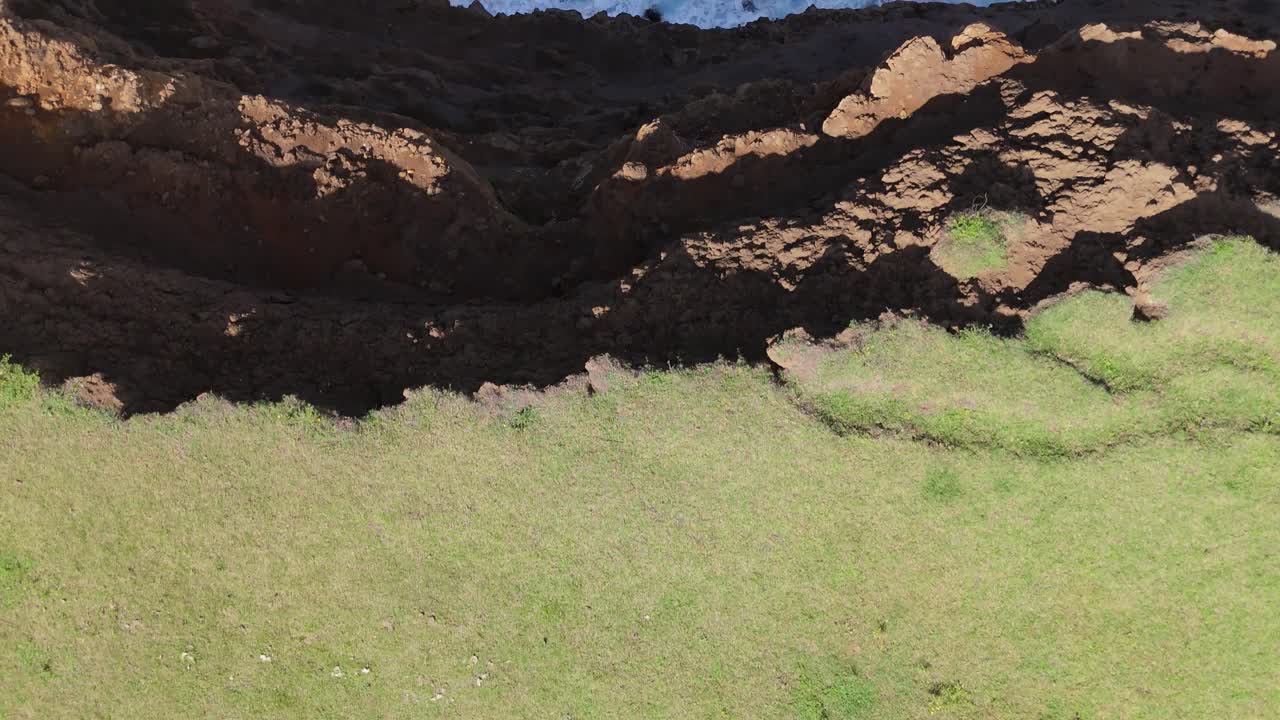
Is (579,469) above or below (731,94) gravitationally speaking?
below

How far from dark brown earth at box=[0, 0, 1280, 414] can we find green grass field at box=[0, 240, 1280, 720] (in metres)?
0.60

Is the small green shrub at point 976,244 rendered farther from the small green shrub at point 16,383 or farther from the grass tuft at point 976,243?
the small green shrub at point 16,383

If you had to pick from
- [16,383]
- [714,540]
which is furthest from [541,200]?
[16,383]

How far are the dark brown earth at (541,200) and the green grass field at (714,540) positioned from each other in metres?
0.60

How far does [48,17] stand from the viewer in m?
11.5

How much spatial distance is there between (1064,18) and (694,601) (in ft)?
38.8

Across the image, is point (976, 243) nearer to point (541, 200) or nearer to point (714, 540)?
point (714, 540)

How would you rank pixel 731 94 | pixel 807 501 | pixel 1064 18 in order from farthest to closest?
pixel 1064 18 < pixel 731 94 < pixel 807 501

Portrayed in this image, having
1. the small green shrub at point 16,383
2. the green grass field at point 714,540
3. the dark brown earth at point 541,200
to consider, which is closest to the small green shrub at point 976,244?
the dark brown earth at point 541,200

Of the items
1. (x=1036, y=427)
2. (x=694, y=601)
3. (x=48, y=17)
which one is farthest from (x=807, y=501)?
(x=48, y=17)

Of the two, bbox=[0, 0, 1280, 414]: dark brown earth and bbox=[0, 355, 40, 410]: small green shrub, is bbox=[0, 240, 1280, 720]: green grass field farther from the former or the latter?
bbox=[0, 0, 1280, 414]: dark brown earth

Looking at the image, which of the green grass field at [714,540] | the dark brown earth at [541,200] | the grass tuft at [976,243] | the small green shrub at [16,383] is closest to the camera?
the green grass field at [714,540]

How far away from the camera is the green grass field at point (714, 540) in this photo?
7.90 metres

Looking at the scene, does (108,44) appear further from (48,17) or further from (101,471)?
(101,471)
